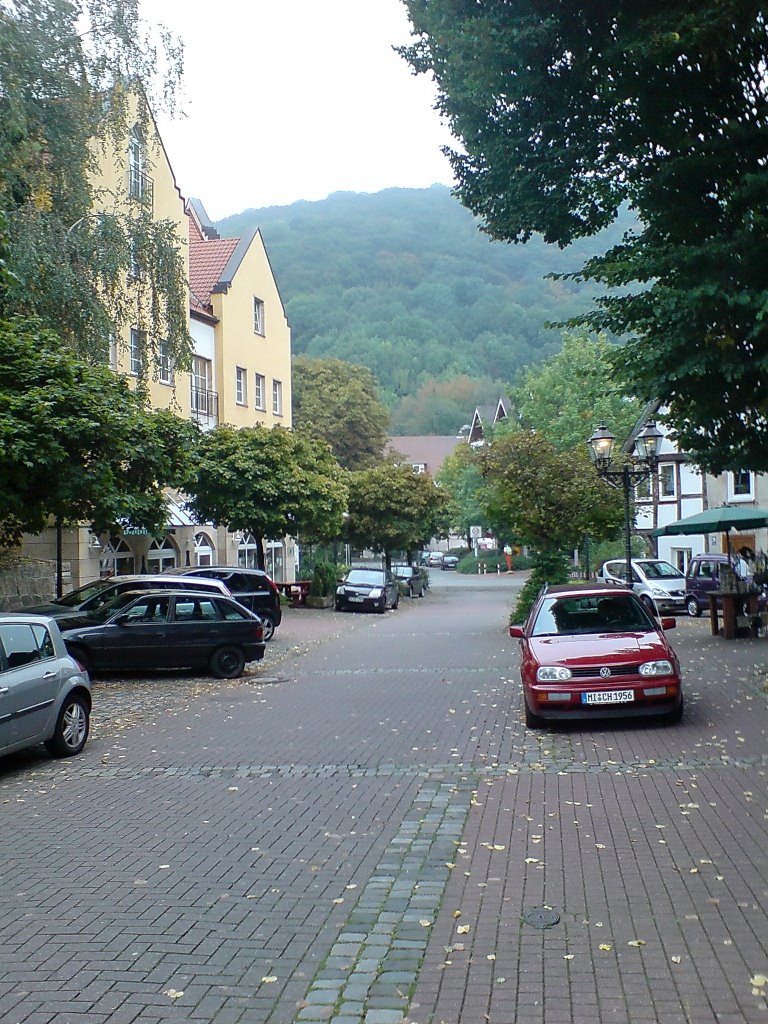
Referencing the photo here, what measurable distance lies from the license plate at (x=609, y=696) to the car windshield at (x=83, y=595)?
10210 mm

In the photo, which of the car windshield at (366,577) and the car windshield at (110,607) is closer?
the car windshield at (110,607)

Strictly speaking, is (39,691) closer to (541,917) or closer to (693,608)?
(541,917)

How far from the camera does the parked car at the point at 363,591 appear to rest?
3800 cm

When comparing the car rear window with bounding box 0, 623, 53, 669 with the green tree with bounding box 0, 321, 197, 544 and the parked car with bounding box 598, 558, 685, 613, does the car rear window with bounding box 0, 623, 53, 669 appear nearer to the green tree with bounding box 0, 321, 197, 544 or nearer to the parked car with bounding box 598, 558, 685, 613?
the green tree with bounding box 0, 321, 197, 544

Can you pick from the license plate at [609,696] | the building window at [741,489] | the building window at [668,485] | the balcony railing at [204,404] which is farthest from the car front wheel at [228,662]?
the building window at [668,485]

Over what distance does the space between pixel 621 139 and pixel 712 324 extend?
2.57 m

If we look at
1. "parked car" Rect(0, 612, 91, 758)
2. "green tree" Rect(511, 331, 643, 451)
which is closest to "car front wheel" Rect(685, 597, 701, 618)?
"green tree" Rect(511, 331, 643, 451)

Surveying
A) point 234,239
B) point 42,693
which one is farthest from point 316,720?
point 234,239

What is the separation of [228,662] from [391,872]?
12.0m

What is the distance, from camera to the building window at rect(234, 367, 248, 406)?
40531 millimetres

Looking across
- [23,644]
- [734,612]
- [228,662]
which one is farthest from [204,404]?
[23,644]

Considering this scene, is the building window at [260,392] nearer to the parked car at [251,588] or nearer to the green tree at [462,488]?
the parked car at [251,588]

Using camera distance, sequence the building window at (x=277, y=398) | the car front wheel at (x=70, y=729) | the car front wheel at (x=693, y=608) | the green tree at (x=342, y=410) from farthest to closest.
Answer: the green tree at (x=342, y=410) < the building window at (x=277, y=398) < the car front wheel at (x=693, y=608) < the car front wheel at (x=70, y=729)

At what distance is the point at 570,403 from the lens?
59.4 meters
